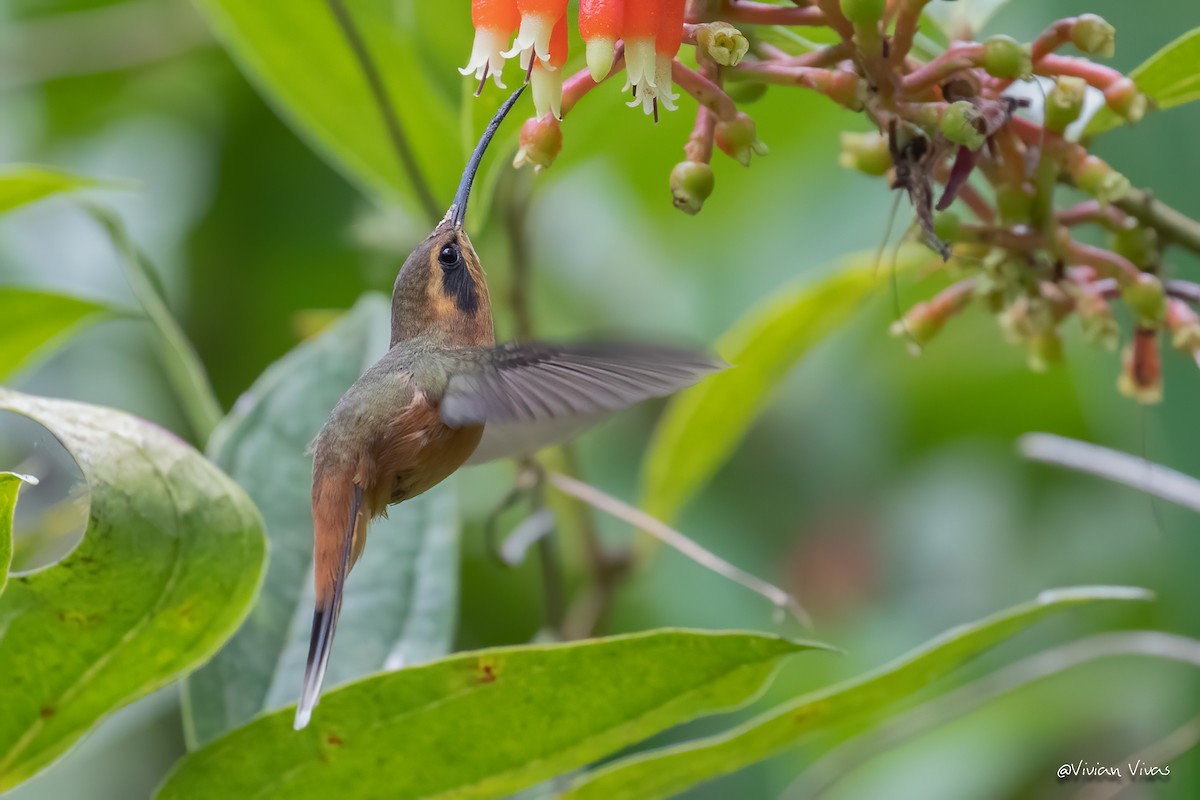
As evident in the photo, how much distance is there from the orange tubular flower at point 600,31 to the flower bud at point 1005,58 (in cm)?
37

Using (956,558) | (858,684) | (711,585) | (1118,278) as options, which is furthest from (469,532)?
(1118,278)

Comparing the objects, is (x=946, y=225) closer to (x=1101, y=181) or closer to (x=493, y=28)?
(x=1101, y=181)

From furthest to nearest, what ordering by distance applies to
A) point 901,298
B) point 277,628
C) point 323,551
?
point 901,298
point 277,628
point 323,551

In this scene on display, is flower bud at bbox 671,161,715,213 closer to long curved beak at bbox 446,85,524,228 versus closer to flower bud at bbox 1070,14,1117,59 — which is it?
long curved beak at bbox 446,85,524,228

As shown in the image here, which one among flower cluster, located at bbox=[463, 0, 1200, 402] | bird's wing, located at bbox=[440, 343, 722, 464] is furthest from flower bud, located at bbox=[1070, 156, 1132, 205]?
bird's wing, located at bbox=[440, 343, 722, 464]

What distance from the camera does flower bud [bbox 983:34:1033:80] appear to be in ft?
4.23

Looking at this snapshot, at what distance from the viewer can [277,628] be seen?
1.93 m

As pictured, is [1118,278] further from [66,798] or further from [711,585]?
[66,798]

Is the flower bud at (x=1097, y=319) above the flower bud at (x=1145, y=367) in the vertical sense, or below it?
above

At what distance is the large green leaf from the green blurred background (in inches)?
59.9

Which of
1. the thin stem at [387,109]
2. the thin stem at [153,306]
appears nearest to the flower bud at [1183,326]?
the thin stem at [387,109]

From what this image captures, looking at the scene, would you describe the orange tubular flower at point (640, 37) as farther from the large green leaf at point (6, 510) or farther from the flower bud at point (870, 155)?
the large green leaf at point (6, 510)

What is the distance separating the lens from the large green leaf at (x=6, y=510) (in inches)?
48.8

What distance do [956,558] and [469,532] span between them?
127cm
